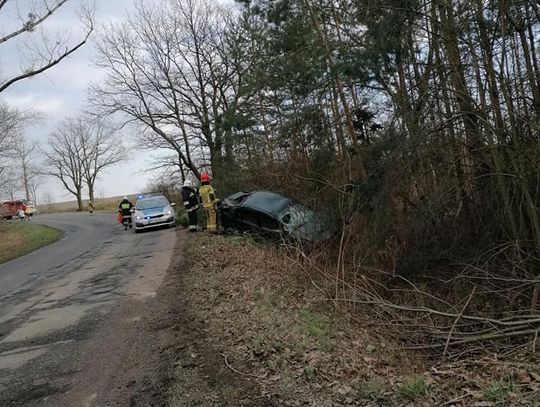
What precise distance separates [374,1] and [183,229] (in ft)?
44.9

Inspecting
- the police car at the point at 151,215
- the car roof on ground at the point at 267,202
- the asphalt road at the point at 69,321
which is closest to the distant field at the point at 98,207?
the police car at the point at 151,215

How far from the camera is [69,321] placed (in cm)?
805

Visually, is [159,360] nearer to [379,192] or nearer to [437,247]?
[379,192]

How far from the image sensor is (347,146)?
14562 mm

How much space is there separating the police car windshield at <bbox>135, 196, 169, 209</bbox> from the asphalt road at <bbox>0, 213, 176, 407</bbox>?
25.6ft

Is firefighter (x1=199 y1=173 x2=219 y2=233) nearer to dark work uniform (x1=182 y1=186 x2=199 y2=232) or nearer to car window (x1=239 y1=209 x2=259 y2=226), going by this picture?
dark work uniform (x1=182 y1=186 x2=199 y2=232)

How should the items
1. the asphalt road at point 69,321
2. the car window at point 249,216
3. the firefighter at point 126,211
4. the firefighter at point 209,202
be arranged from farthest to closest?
1. the firefighter at point 126,211
2. the firefighter at point 209,202
3. the car window at point 249,216
4. the asphalt road at point 69,321

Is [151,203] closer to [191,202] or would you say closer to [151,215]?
[151,215]

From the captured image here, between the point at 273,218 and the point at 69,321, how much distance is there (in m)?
6.15

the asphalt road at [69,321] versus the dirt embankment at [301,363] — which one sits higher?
the asphalt road at [69,321]

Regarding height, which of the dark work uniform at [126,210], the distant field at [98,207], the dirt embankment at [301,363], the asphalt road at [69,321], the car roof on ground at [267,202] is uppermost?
the distant field at [98,207]

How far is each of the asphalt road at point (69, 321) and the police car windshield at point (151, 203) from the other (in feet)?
25.6

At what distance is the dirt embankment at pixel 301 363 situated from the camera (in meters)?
4.59

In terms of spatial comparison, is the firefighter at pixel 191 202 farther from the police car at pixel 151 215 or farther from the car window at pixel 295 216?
the car window at pixel 295 216
